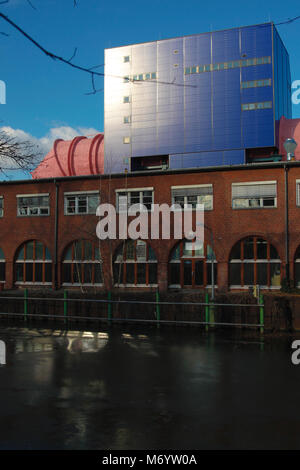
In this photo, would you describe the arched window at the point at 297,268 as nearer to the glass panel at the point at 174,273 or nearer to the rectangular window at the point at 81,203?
the glass panel at the point at 174,273

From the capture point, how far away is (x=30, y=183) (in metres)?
33.9

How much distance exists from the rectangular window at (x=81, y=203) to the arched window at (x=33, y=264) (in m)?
3.47

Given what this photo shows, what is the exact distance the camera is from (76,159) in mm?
47375

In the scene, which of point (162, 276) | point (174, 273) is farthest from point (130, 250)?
point (174, 273)

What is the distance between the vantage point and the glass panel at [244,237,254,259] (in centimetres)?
2878

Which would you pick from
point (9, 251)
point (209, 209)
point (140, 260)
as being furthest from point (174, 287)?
point (9, 251)

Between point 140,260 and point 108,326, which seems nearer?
point 108,326

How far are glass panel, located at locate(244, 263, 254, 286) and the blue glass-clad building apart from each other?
17528 millimetres

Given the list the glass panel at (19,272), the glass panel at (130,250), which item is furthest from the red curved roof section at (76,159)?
the glass panel at (130,250)

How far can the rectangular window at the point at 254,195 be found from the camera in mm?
28312

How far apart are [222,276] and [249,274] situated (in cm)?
169

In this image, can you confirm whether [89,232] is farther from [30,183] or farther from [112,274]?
[30,183]

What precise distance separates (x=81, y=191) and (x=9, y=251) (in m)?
7.15

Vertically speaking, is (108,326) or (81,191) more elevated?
(81,191)
